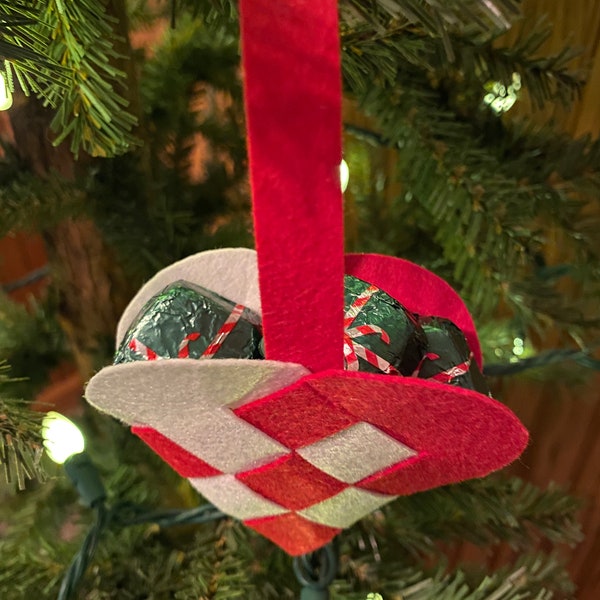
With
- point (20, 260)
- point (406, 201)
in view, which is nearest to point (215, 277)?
point (406, 201)

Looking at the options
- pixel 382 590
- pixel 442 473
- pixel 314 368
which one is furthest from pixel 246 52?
pixel 382 590

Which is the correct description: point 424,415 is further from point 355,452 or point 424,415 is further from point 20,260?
point 20,260

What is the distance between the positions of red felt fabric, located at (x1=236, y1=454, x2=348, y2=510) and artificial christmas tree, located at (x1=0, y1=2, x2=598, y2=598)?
5.1 inches

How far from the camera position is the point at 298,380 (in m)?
0.25

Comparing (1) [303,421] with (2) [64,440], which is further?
(2) [64,440]

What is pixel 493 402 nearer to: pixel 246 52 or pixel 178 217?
pixel 246 52

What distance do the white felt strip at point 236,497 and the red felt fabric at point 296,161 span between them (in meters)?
0.12

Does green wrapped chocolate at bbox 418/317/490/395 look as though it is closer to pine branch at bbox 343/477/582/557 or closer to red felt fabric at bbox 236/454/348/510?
red felt fabric at bbox 236/454/348/510

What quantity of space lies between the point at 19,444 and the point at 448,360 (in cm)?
22

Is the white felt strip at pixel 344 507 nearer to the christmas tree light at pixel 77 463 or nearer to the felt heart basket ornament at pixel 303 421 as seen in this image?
the felt heart basket ornament at pixel 303 421

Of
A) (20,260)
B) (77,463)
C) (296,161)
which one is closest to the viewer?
(296,161)

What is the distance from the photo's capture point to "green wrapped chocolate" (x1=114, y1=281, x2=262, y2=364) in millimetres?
283

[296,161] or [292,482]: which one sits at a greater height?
[296,161]

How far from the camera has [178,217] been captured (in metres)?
0.48
